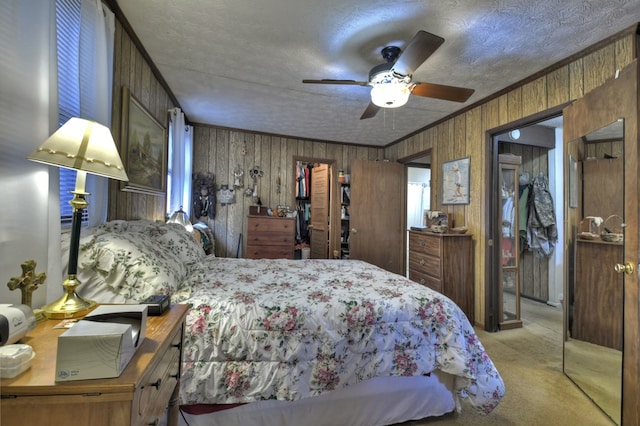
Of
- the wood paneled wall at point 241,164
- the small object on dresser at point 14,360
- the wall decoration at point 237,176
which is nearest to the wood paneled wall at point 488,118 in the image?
the wood paneled wall at point 241,164

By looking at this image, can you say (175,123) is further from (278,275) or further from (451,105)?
(451,105)

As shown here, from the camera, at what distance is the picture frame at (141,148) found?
1.87 metres

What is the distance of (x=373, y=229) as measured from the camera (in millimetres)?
4219

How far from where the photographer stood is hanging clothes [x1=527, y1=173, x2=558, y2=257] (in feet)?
12.6

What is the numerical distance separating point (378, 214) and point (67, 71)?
12.1 ft

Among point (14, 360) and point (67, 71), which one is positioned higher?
point (67, 71)

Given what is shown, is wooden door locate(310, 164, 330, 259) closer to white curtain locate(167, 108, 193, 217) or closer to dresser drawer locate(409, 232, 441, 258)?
dresser drawer locate(409, 232, 441, 258)

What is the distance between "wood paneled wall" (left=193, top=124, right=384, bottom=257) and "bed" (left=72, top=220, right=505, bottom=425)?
8.42 ft

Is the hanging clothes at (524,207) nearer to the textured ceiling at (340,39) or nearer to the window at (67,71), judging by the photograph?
the textured ceiling at (340,39)

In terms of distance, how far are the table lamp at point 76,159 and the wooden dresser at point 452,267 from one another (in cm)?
287

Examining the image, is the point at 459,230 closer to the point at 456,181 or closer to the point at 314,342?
the point at 456,181

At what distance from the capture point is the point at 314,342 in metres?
1.37

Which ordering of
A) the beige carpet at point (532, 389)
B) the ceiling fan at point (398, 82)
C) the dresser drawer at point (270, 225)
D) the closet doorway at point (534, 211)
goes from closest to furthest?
1. the beige carpet at point (532, 389)
2. the ceiling fan at point (398, 82)
3. the closet doorway at point (534, 211)
4. the dresser drawer at point (270, 225)

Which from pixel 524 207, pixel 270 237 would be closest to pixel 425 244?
pixel 524 207
